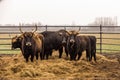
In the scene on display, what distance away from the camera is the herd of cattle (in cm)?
1114

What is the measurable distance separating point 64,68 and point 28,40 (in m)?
1.90

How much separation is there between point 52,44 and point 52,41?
137 mm

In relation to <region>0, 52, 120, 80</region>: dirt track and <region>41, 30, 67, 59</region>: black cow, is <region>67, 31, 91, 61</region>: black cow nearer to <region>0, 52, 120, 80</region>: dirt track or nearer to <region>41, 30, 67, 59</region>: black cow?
<region>41, 30, 67, 59</region>: black cow

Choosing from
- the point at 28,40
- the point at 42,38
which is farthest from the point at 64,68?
the point at 42,38

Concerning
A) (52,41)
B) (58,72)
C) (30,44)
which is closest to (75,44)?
(52,41)

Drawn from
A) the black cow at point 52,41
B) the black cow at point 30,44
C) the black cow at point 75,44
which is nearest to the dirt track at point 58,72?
the black cow at point 30,44

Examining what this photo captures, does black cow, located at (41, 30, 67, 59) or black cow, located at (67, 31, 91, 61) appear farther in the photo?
black cow, located at (41, 30, 67, 59)

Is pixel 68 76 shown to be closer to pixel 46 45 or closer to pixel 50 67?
pixel 50 67

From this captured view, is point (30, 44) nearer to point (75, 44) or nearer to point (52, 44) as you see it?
point (75, 44)

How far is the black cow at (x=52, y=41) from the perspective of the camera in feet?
42.8

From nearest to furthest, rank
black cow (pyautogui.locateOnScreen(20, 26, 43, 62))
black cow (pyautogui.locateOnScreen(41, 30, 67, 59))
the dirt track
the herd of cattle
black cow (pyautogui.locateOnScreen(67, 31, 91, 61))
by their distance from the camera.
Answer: the dirt track
black cow (pyautogui.locateOnScreen(20, 26, 43, 62))
the herd of cattle
black cow (pyautogui.locateOnScreen(67, 31, 91, 61))
black cow (pyautogui.locateOnScreen(41, 30, 67, 59))

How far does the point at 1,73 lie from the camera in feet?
30.1

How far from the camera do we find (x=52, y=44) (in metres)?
13.3

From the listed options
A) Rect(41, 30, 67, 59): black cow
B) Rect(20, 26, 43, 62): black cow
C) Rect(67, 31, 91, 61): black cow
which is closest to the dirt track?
Rect(20, 26, 43, 62): black cow
